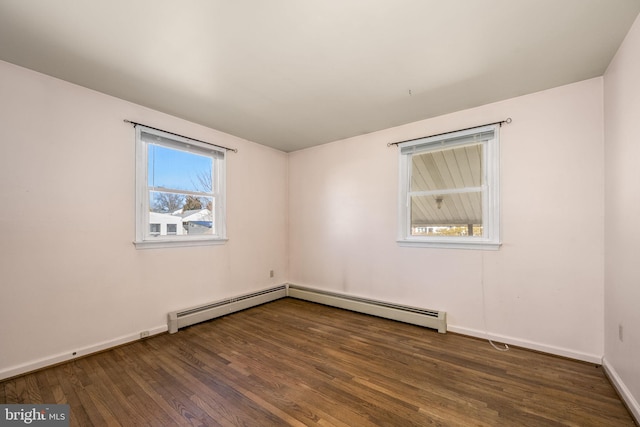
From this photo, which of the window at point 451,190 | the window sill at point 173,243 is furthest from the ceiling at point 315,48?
the window sill at point 173,243

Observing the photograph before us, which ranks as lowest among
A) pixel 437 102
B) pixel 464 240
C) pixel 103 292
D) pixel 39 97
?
pixel 103 292

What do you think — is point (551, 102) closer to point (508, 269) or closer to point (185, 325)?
point (508, 269)

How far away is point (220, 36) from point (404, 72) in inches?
59.6

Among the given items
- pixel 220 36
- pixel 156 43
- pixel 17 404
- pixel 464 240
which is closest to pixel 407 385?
pixel 464 240

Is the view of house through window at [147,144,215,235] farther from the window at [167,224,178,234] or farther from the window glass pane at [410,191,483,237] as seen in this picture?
the window glass pane at [410,191,483,237]

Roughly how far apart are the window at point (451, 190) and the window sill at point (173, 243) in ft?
8.28

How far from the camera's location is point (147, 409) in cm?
180

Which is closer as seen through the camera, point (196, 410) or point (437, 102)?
A: point (196, 410)

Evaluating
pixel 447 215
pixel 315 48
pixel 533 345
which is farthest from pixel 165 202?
pixel 533 345

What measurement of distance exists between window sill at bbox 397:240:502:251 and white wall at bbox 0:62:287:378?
2.83m

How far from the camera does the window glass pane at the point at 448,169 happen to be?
3088 mm

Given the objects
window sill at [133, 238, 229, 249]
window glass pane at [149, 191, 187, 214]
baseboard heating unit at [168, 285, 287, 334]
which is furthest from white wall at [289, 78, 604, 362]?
window glass pane at [149, 191, 187, 214]

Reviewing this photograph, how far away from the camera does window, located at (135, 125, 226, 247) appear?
2980 mm

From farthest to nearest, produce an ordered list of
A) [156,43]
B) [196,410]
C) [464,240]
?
1. [464,240]
2. [156,43]
3. [196,410]
